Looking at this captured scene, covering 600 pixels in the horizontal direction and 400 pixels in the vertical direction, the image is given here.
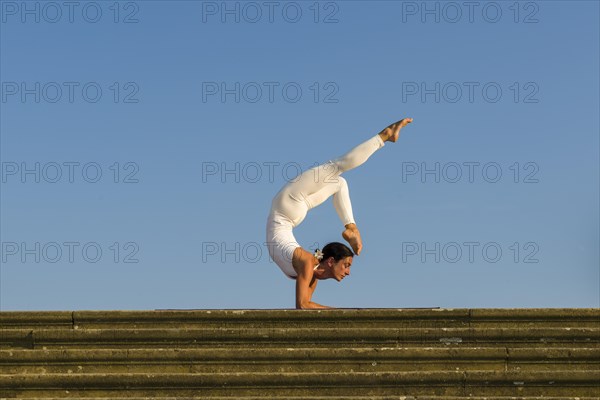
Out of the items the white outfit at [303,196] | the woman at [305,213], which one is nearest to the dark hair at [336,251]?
the woman at [305,213]

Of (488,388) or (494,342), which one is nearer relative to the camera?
(488,388)

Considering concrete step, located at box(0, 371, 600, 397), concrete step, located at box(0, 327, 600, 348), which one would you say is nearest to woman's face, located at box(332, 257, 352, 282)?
concrete step, located at box(0, 327, 600, 348)

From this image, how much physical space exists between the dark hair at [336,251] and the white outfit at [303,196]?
31cm

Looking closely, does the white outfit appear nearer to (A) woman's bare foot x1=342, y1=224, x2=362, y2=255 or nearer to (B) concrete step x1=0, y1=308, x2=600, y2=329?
(A) woman's bare foot x1=342, y1=224, x2=362, y2=255

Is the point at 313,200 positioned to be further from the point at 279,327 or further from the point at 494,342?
the point at 494,342

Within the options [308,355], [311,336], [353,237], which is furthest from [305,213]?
[308,355]

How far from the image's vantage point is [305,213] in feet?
34.9

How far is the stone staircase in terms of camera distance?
→ 25.1 feet

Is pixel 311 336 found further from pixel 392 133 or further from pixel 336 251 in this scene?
pixel 392 133

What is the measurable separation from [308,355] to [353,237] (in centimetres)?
297

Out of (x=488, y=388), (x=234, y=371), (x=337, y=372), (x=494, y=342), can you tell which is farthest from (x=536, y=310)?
(x=234, y=371)

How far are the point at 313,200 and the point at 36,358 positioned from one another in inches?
137

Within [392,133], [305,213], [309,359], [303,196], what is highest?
[392,133]

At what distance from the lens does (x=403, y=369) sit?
7980 mm
